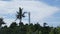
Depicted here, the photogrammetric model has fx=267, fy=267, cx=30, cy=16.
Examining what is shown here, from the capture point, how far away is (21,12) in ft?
266

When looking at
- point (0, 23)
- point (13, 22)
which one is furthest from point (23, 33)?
point (0, 23)

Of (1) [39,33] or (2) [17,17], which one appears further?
(2) [17,17]

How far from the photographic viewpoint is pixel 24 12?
262 ft

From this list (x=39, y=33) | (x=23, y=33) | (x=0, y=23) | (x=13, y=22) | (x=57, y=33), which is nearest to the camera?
(x=57, y=33)

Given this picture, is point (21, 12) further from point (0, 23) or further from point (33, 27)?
point (33, 27)

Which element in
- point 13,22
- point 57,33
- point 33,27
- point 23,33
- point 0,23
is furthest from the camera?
point 0,23

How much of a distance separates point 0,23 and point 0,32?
40.8 metres

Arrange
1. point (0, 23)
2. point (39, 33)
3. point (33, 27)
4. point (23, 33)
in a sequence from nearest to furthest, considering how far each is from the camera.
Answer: point (39, 33) → point (23, 33) → point (33, 27) → point (0, 23)

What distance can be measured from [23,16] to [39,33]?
38859 millimetres

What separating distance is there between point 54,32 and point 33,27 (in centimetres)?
1886

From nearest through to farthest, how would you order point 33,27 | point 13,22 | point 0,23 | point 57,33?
point 57,33, point 33,27, point 13,22, point 0,23

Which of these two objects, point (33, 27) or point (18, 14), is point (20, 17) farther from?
point (33, 27)

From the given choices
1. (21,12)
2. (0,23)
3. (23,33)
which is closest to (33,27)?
(23,33)

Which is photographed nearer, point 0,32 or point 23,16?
point 0,32
